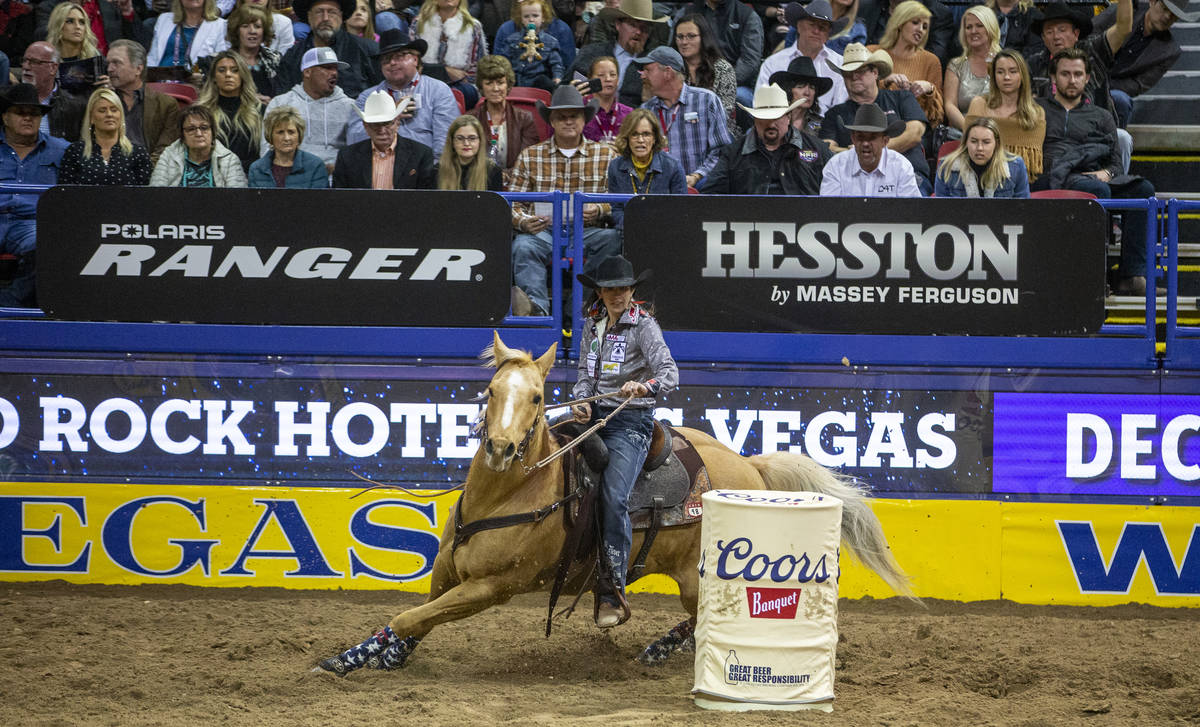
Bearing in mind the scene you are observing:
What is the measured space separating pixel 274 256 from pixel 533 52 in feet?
14.0

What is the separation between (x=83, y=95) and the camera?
11.3m

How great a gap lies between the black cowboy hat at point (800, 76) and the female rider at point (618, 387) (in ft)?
14.2

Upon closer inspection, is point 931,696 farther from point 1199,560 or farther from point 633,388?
point 1199,560

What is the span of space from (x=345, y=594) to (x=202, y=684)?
2.34m

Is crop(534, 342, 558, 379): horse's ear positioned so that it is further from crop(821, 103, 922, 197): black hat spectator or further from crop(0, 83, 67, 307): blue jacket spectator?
crop(0, 83, 67, 307): blue jacket spectator

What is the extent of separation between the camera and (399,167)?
9766 mm

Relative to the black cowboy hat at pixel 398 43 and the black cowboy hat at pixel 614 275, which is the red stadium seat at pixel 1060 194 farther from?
the black cowboy hat at pixel 398 43

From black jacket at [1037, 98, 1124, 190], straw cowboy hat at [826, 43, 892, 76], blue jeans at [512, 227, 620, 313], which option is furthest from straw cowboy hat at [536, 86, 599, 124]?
black jacket at [1037, 98, 1124, 190]

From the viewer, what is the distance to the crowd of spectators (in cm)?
970

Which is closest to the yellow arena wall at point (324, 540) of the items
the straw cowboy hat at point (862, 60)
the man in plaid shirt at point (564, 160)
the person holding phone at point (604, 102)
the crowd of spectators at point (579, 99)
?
the crowd of spectators at point (579, 99)

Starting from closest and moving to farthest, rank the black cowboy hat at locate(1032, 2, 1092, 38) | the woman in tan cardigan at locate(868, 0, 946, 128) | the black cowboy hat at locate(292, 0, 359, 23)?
the black cowboy hat at locate(1032, 2, 1092, 38) → the woman in tan cardigan at locate(868, 0, 946, 128) → the black cowboy hat at locate(292, 0, 359, 23)

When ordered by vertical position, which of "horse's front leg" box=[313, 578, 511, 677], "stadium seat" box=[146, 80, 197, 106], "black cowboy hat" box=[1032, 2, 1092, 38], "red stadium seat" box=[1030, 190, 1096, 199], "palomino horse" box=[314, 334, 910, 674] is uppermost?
"black cowboy hat" box=[1032, 2, 1092, 38]

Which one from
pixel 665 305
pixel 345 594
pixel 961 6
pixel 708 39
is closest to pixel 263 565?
pixel 345 594

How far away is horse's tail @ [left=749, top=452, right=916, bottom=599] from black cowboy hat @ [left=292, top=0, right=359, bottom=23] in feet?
23.4
